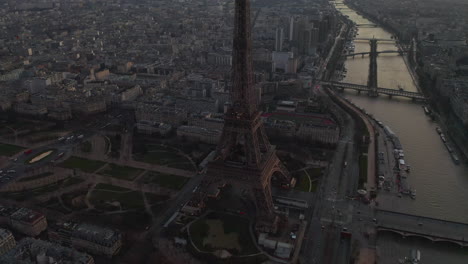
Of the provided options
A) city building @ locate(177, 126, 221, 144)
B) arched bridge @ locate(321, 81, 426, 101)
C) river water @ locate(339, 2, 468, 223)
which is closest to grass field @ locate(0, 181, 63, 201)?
city building @ locate(177, 126, 221, 144)

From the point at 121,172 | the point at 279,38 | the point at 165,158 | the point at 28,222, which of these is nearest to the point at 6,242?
the point at 28,222

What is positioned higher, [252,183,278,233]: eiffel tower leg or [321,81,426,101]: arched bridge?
[321,81,426,101]: arched bridge

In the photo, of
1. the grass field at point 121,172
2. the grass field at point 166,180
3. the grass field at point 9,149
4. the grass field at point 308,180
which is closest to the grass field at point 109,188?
the grass field at point 121,172

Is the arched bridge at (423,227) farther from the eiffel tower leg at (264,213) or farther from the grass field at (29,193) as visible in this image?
the grass field at (29,193)

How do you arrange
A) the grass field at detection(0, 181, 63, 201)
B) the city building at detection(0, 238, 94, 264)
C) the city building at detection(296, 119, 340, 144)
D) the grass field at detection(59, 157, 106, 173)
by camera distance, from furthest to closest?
the city building at detection(296, 119, 340, 144) → the grass field at detection(59, 157, 106, 173) → the grass field at detection(0, 181, 63, 201) → the city building at detection(0, 238, 94, 264)

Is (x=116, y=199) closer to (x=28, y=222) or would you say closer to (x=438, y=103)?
(x=28, y=222)

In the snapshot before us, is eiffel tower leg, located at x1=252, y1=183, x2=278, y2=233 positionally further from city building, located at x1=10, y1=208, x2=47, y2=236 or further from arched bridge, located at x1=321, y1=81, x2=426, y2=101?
arched bridge, located at x1=321, y1=81, x2=426, y2=101

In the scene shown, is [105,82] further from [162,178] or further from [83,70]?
[162,178]
